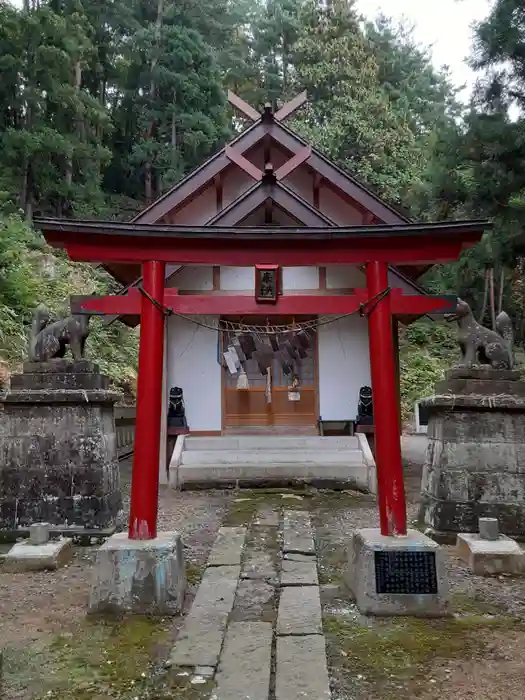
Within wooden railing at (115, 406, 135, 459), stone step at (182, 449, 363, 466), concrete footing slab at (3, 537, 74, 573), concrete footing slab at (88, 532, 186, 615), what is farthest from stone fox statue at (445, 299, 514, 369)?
wooden railing at (115, 406, 135, 459)

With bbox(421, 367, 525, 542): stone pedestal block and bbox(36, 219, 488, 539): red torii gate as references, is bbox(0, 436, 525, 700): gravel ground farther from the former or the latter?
bbox(36, 219, 488, 539): red torii gate

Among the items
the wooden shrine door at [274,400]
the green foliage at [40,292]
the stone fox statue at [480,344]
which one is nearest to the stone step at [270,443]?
the wooden shrine door at [274,400]

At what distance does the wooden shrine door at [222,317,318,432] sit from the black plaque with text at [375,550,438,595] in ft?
23.4

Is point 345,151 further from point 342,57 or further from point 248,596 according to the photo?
point 248,596

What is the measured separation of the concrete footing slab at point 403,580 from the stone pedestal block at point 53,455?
3.81m

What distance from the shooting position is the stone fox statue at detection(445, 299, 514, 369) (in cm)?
714

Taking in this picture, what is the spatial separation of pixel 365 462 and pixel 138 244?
269 inches

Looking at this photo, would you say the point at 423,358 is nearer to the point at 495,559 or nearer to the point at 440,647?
the point at 495,559

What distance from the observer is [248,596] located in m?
5.29

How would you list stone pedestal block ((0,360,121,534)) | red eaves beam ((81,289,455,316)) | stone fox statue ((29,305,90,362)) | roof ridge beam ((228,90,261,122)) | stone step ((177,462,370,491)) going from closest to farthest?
red eaves beam ((81,289,455,316)) → stone pedestal block ((0,360,121,534)) → stone fox statue ((29,305,90,362)) → stone step ((177,462,370,491)) → roof ridge beam ((228,90,261,122))

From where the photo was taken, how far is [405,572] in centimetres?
493

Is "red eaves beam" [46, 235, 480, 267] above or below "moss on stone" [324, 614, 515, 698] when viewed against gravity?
above

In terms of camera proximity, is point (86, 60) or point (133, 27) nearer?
point (86, 60)

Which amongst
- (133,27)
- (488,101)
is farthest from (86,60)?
(488,101)
